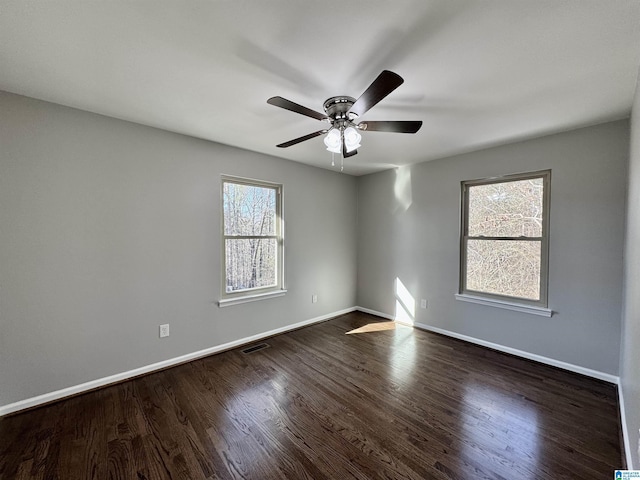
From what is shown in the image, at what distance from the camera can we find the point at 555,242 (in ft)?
8.94

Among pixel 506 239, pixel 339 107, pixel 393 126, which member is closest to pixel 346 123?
pixel 339 107

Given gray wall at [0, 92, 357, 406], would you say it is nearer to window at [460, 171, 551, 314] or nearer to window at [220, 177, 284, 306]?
window at [220, 177, 284, 306]

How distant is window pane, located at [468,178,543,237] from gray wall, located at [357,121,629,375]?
16 cm

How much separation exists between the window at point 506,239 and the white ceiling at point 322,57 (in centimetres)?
82

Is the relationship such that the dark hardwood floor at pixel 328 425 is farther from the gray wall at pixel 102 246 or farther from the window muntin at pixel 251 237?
the window muntin at pixel 251 237

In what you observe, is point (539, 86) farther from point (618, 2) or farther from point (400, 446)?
point (400, 446)

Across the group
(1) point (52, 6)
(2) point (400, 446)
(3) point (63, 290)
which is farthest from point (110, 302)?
(2) point (400, 446)

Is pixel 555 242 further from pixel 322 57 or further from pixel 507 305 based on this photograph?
pixel 322 57

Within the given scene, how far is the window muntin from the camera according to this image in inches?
126

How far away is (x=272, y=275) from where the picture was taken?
144 inches

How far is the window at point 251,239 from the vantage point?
126 inches

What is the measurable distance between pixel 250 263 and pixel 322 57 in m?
2.50

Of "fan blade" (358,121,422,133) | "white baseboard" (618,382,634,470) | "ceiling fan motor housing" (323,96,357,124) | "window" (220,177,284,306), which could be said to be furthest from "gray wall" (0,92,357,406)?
"white baseboard" (618,382,634,470)

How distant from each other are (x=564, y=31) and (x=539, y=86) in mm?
591
